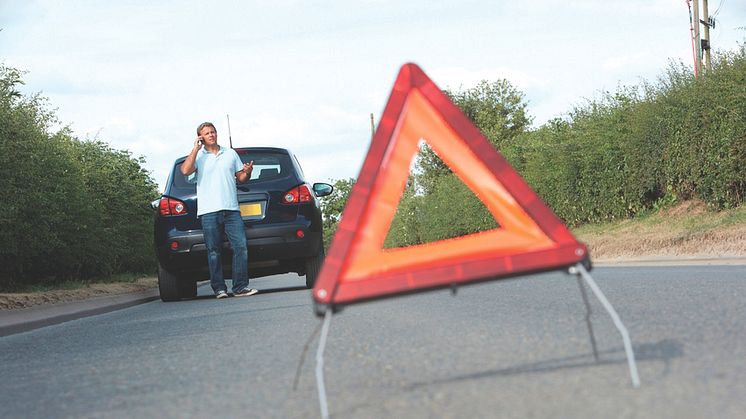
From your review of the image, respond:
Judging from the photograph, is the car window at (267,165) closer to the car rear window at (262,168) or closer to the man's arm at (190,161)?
the car rear window at (262,168)

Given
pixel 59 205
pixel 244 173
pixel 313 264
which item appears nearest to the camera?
pixel 244 173

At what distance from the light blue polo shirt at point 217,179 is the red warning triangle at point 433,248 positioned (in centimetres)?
768

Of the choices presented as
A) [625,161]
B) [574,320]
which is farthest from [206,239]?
[625,161]

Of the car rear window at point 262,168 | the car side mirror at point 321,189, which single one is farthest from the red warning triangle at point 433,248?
the car side mirror at point 321,189

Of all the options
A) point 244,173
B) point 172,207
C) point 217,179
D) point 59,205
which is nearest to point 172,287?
point 172,207

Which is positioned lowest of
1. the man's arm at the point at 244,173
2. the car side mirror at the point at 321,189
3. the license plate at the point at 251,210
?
the license plate at the point at 251,210

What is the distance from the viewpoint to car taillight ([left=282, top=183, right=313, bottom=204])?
42.5 ft

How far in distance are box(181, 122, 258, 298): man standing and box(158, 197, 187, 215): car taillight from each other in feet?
2.41

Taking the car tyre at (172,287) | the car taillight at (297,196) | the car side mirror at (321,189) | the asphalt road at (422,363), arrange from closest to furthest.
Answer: the asphalt road at (422,363), the car taillight at (297,196), the car tyre at (172,287), the car side mirror at (321,189)

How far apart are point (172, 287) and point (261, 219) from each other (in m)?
1.92

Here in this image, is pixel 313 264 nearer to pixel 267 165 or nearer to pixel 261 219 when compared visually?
pixel 261 219

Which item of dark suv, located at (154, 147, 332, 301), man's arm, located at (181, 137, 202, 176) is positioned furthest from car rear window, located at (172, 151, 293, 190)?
man's arm, located at (181, 137, 202, 176)

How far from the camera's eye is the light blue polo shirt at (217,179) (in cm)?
1193

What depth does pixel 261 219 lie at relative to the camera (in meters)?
12.9
